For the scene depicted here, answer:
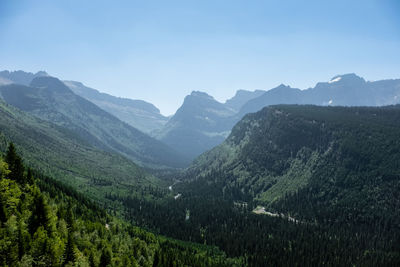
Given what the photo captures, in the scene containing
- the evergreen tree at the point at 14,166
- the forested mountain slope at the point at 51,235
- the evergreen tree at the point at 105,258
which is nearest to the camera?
the forested mountain slope at the point at 51,235

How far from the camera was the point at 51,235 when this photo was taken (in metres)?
88.5

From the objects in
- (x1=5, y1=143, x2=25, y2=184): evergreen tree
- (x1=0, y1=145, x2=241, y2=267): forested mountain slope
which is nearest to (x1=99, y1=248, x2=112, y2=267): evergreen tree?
(x1=0, y1=145, x2=241, y2=267): forested mountain slope

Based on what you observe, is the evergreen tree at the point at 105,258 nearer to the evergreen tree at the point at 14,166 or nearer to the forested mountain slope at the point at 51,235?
the forested mountain slope at the point at 51,235

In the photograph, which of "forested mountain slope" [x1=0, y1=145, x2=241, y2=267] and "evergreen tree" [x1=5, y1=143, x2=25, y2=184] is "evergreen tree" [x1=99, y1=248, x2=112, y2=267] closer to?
"forested mountain slope" [x1=0, y1=145, x2=241, y2=267]

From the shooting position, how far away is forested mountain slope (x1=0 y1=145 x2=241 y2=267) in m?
78.1

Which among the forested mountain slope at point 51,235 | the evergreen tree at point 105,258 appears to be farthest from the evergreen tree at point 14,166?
the evergreen tree at point 105,258

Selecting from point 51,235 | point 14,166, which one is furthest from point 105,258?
point 14,166

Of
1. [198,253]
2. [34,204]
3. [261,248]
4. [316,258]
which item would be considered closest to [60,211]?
[34,204]

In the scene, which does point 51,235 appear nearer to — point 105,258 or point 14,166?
point 105,258

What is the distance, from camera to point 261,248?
194m

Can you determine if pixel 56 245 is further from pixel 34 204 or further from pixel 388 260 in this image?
pixel 388 260

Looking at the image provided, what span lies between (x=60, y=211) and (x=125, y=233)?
50.8 meters

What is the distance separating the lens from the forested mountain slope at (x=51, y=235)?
7812 cm

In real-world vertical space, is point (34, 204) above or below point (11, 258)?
above
